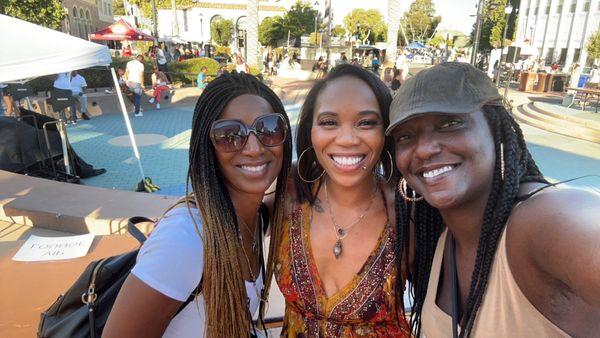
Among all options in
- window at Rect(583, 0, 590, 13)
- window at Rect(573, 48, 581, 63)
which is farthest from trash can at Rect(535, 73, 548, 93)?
window at Rect(583, 0, 590, 13)

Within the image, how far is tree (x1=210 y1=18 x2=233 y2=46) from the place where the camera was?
57.2 meters

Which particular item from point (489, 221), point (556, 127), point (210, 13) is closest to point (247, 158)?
point (489, 221)

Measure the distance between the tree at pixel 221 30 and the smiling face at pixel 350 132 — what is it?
5905cm

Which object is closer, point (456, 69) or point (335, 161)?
point (456, 69)

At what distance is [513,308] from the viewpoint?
1.17 m

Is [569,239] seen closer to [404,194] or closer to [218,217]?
[404,194]

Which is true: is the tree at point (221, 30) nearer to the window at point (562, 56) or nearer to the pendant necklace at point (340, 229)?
the window at point (562, 56)

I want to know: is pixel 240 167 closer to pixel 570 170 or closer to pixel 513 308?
pixel 513 308

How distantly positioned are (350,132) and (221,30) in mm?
60383

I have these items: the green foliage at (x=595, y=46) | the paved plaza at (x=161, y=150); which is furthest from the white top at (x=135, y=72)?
the green foliage at (x=595, y=46)

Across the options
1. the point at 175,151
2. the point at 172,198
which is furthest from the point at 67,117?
the point at 172,198

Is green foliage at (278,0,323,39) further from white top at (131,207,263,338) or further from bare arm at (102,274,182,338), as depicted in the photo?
bare arm at (102,274,182,338)

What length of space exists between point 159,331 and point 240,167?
0.73m

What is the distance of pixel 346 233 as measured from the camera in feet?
6.53
